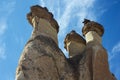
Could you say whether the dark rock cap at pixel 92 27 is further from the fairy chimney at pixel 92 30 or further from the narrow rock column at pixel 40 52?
the narrow rock column at pixel 40 52

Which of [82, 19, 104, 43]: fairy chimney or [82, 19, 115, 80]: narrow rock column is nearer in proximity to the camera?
[82, 19, 115, 80]: narrow rock column

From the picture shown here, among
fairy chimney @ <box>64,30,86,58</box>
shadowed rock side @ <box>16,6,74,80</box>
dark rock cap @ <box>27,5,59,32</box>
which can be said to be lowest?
shadowed rock side @ <box>16,6,74,80</box>

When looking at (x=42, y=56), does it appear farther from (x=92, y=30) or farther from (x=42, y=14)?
(x=92, y=30)

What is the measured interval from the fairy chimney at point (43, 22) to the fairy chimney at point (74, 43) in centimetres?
86

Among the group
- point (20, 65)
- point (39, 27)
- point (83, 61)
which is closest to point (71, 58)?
point (83, 61)

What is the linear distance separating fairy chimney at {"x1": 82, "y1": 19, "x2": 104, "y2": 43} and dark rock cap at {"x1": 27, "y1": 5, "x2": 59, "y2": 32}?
1.31 m

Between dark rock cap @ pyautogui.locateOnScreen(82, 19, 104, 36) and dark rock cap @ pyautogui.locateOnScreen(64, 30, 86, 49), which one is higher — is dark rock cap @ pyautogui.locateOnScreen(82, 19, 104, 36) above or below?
above

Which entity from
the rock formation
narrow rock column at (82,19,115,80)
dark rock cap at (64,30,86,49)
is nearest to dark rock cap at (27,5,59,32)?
the rock formation

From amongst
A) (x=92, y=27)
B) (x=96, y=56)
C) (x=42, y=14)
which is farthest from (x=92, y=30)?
(x=42, y=14)

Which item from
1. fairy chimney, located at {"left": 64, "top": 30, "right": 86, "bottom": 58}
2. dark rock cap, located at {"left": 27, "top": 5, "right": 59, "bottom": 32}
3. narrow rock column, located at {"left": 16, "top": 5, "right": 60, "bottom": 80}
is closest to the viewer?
narrow rock column, located at {"left": 16, "top": 5, "right": 60, "bottom": 80}

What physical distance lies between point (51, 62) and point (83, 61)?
5.58 ft

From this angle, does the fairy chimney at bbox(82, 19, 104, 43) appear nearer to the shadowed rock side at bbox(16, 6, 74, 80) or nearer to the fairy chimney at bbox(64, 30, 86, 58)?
the fairy chimney at bbox(64, 30, 86, 58)

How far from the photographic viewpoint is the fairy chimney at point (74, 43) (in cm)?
1541

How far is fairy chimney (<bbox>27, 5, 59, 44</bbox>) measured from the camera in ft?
46.7
